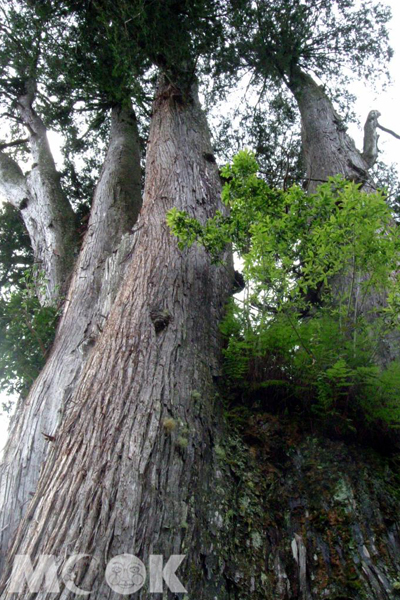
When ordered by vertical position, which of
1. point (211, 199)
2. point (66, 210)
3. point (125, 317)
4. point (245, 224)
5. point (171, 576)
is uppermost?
point (66, 210)

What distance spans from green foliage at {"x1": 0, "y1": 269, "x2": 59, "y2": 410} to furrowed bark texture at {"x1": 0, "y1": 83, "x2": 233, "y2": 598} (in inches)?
68.8

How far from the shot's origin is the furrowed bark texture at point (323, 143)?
20.5 feet

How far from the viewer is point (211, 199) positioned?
501 centimetres

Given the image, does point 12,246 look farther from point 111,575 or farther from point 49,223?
point 111,575

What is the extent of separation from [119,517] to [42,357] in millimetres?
3325

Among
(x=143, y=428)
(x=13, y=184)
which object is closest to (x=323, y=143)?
(x=13, y=184)

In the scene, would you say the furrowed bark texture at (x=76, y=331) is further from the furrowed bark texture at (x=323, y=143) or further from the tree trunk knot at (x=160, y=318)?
the furrowed bark texture at (x=323, y=143)

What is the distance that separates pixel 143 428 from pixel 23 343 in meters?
3.15

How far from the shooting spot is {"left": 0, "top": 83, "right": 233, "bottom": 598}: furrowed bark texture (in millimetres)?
2066

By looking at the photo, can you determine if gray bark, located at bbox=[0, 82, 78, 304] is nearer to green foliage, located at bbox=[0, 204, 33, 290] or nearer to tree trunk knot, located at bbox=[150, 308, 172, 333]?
green foliage, located at bbox=[0, 204, 33, 290]

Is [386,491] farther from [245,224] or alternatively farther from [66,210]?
[66,210]

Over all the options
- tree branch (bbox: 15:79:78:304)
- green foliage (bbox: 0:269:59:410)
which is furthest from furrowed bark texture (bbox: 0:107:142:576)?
tree branch (bbox: 15:79:78:304)

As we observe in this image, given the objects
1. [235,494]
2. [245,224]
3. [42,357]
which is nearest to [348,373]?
[235,494]

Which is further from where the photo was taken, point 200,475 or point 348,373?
point 348,373
